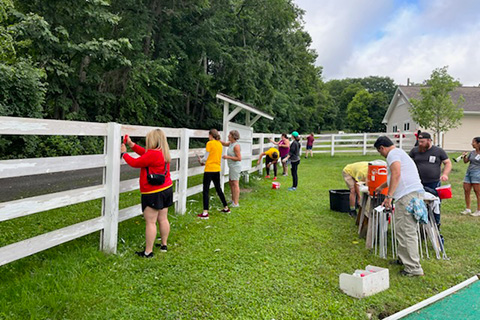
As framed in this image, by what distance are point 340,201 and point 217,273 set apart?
3.89 metres

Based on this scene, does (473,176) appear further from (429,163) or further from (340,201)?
(340,201)

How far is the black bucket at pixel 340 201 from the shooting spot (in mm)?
7035

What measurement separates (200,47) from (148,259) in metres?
19.5

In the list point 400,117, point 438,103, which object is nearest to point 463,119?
point 400,117

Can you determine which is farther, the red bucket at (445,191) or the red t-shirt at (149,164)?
the red bucket at (445,191)

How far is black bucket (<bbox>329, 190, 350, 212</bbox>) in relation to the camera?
704cm

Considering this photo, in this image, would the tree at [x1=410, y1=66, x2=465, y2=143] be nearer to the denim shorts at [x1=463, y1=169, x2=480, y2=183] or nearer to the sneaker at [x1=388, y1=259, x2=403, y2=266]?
the denim shorts at [x1=463, y1=169, x2=480, y2=183]

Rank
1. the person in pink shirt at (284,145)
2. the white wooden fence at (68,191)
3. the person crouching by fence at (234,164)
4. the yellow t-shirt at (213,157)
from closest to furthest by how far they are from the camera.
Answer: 1. the white wooden fence at (68,191)
2. the yellow t-shirt at (213,157)
3. the person crouching by fence at (234,164)
4. the person in pink shirt at (284,145)

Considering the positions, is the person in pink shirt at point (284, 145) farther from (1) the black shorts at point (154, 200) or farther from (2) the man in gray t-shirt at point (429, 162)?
(1) the black shorts at point (154, 200)

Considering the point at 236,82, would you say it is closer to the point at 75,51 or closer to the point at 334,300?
the point at 75,51

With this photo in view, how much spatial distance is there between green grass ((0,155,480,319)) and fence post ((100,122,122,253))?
17cm

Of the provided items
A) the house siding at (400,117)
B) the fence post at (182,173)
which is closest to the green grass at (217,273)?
the fence post at (182,173)

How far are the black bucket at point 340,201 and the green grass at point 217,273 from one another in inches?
32.4

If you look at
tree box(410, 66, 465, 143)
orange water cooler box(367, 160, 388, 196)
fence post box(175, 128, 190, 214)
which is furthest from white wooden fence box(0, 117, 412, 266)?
tree box(410, 66, 465, 143)
